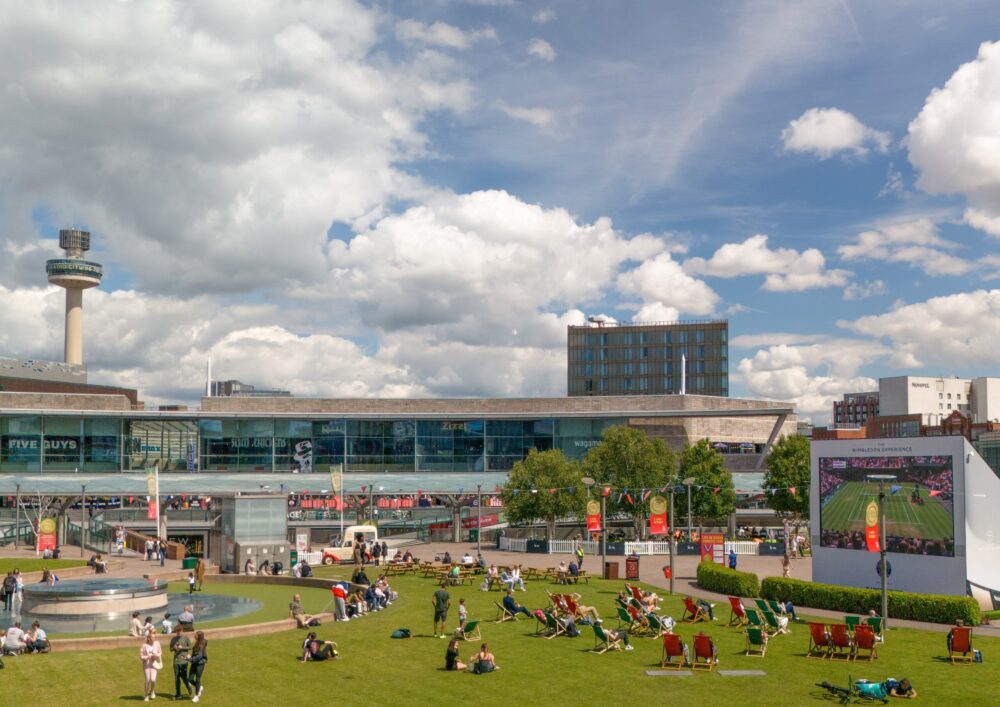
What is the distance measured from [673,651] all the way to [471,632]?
6.34m

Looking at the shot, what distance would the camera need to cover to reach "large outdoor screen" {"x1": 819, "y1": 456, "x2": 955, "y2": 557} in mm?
36812

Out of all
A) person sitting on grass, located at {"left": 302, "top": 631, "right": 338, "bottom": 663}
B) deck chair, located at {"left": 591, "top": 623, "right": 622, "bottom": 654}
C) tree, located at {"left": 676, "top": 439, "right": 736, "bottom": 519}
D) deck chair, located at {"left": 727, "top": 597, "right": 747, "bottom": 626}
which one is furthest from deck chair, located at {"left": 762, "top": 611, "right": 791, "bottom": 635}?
tree, located at {"left": 676, "top": 439, "right": 736, "bottom": 519}

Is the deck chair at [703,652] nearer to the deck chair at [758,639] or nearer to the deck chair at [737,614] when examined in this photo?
the deck chair at [758,639]

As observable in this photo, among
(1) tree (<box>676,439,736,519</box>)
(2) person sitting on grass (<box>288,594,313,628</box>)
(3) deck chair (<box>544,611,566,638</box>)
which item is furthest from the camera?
(1) tree (<box>676,439,736,519</box>)

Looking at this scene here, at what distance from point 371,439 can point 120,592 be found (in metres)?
64.5

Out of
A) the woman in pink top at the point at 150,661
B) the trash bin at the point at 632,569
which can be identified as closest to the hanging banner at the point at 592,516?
the trash bin at the point at 632,569

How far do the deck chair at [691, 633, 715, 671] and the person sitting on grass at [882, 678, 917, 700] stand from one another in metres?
4.35

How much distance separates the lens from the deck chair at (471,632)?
2756 cm

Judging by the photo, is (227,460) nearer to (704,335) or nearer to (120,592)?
(120,592)

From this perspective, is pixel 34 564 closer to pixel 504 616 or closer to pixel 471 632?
pixel 504 616

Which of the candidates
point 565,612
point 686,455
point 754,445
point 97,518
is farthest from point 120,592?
point 754,445

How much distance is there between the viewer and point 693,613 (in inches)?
1260

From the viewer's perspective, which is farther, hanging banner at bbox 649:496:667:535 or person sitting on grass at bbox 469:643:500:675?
hanging banner at bbox 649:496:667:535

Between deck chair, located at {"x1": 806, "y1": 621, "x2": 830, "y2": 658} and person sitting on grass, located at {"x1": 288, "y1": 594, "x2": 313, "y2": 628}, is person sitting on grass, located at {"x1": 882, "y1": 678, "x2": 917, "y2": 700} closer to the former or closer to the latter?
deck chair, located at {"x1": 806, "y1": 621, "x2": 830, "y2": 658}
